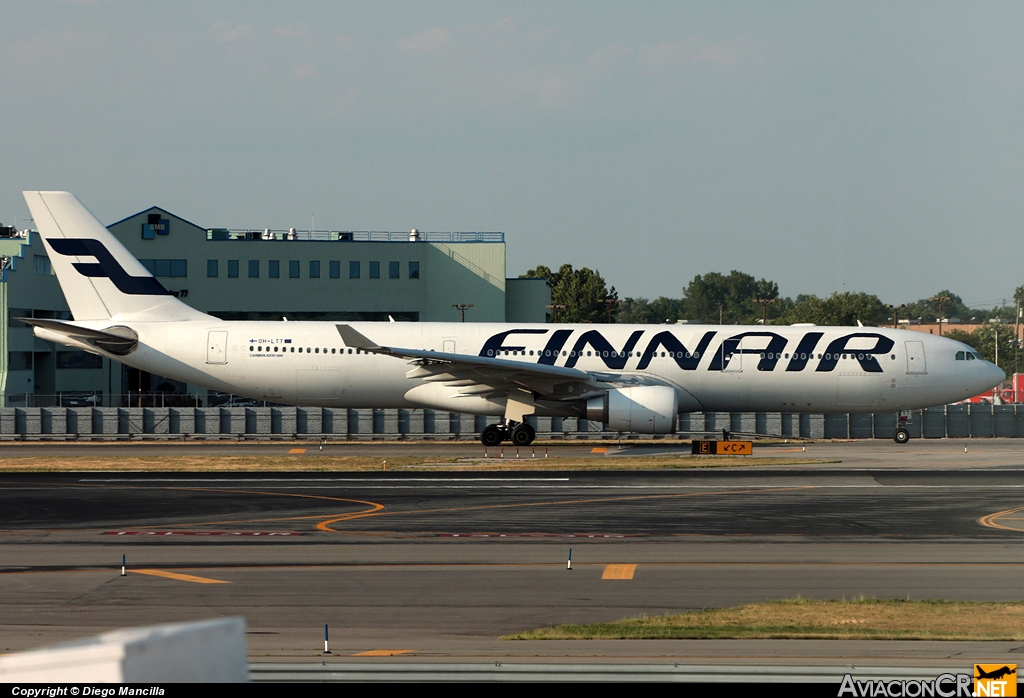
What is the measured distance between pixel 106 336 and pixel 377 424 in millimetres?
13513

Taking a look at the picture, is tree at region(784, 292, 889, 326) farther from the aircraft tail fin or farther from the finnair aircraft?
the aircraft tail fin

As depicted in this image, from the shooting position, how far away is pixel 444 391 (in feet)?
131

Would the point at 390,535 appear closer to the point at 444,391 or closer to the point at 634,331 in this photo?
the point at 444,391

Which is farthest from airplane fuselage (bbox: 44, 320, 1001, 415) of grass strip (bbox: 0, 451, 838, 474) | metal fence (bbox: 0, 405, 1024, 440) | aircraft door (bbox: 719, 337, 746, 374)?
metal fence (bbox: 0, 405, 1024, 440)

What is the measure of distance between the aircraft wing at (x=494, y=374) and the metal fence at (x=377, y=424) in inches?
309

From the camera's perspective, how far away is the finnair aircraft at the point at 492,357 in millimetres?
39906

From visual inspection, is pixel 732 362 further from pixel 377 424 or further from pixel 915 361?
pixel 377 424

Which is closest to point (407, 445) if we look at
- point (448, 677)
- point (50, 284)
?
point (448, 677)

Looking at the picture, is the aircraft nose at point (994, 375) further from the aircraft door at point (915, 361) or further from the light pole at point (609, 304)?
the light pole at point (609, 304)

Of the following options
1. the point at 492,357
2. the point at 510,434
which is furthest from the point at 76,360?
the point at 510,434

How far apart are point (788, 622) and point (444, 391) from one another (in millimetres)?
27733

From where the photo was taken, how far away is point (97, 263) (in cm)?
4100

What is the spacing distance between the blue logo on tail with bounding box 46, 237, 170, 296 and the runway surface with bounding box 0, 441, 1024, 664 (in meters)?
11.8

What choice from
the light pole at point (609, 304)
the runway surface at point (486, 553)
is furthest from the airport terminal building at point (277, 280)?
the light pole at point (609, 304)
